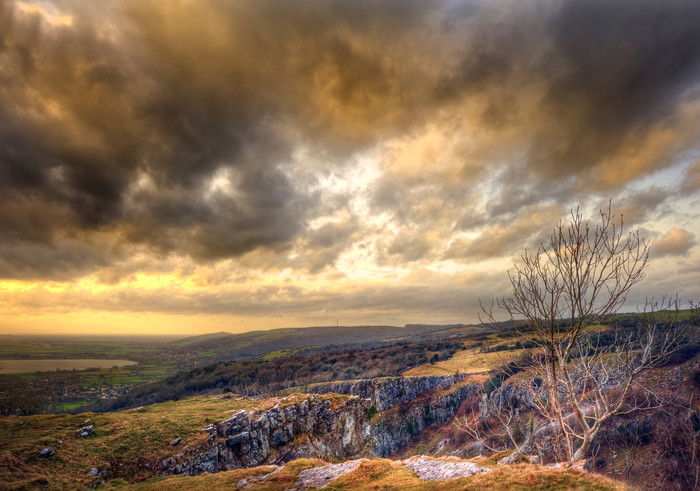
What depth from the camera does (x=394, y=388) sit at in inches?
4532

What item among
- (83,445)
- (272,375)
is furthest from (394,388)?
(83,445)

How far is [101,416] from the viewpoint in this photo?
44906 mm

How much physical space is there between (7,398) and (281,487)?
97.4 meters

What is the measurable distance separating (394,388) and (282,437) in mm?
67573

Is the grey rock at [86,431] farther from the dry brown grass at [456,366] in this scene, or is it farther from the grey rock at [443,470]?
the dry brown grass at [456,366]

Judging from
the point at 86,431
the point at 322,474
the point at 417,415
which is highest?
the point at 322,474

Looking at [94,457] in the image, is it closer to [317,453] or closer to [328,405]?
[317,453]

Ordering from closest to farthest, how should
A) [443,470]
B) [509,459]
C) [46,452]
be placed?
[443,470] → [509,459] → [46,452]

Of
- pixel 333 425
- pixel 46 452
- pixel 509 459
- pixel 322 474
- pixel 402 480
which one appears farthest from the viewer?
pixel 333 425

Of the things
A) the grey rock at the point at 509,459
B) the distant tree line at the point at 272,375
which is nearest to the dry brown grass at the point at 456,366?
the distant tree line at the point at 272,375

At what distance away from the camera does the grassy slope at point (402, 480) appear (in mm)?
13656

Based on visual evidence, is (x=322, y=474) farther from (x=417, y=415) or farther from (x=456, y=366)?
(x=456, y=366)

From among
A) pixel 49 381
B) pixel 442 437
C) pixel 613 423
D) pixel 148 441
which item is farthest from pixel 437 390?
pixel 49 381

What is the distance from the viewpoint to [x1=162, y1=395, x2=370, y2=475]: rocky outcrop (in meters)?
41.7
